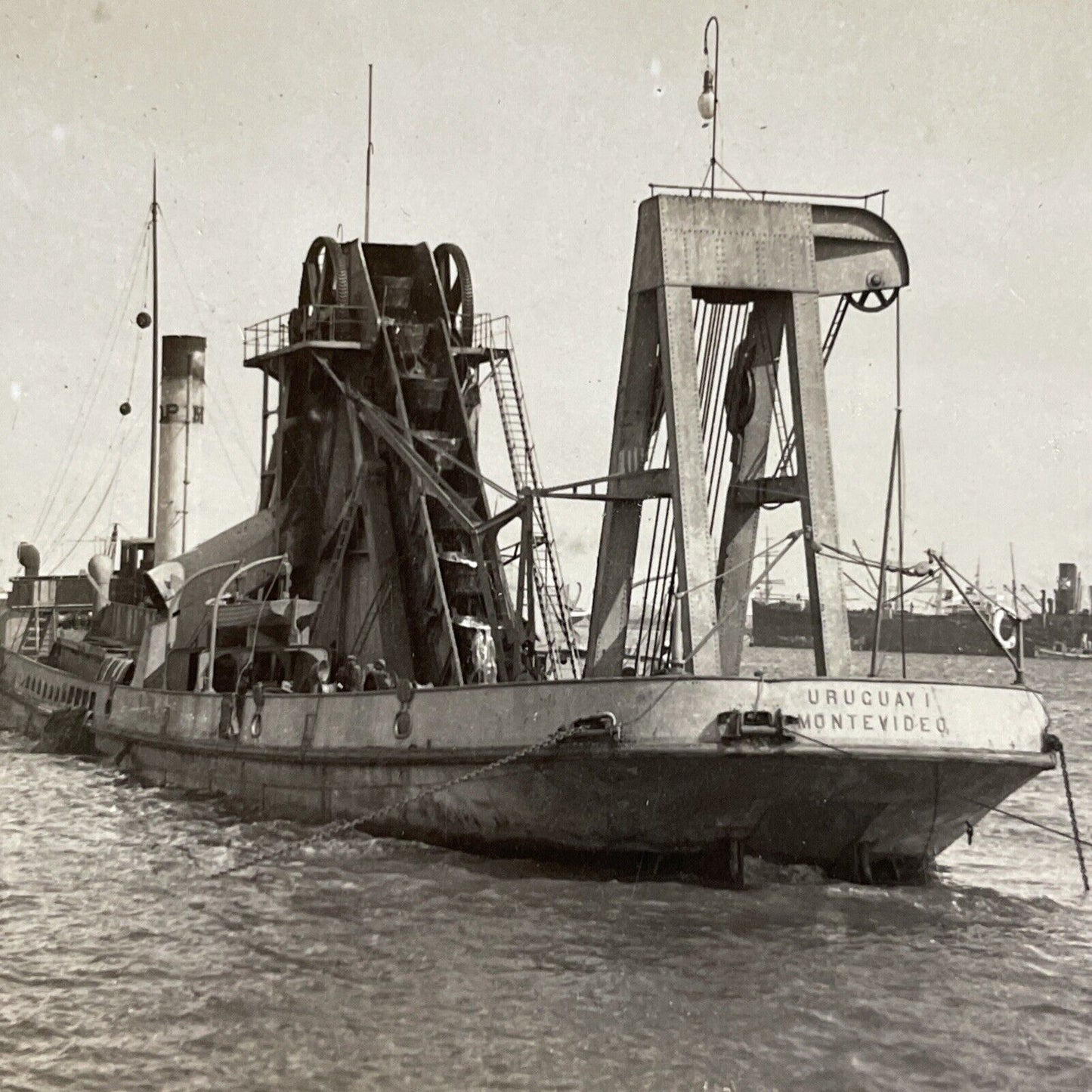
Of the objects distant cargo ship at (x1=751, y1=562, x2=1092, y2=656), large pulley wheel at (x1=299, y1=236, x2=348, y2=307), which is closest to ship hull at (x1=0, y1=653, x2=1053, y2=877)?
large pulley wheel at (x1=299, y1=236, x2=348, y2=307)

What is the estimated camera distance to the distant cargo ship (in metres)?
118

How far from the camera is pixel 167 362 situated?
37250 millimetres

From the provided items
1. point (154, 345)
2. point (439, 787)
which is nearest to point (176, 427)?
point (154, 345)

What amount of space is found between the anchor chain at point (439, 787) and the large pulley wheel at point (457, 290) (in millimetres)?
10449

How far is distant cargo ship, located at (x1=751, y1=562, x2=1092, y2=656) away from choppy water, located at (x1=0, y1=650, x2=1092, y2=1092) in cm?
9936

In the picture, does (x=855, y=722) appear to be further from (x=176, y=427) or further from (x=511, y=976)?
(x=176, y=427)

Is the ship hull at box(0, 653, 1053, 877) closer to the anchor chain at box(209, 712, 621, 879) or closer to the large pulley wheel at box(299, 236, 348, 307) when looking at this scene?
the anchor chain at box(209, 712, 621, 879)

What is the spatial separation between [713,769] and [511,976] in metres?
3.52

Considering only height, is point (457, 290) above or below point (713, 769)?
above

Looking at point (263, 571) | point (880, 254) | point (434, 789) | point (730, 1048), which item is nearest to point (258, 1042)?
point (730, 1048)

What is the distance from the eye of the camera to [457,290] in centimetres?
2703

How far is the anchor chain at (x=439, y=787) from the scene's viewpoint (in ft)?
50.0

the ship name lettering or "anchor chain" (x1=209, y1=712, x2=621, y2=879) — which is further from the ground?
the ship name lettering

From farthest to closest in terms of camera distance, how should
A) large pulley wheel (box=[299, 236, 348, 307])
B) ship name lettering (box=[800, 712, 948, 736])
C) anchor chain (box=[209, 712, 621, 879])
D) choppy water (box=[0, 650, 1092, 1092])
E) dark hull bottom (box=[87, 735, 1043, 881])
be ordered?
1. large pulley wheel (box=[299, 236, 348, 307])
2. anchor chain (box=[209, 712, 621, 879])
3. dark hull bottom (box=[87, 735, 1043, 881])
4. ship name lettering (box=[800, 712, 948, 736])
5. choppy water (box=[0, 650, 1092, 1092])
